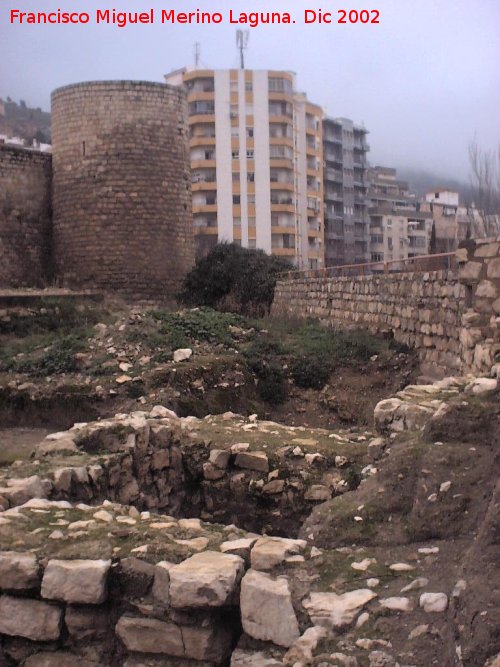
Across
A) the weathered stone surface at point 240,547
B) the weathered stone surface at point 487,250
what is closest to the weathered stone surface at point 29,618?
the weathered stone surface at point 240,547

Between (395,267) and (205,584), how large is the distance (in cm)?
958

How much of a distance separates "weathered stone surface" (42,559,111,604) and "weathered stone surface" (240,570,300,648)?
696 mm

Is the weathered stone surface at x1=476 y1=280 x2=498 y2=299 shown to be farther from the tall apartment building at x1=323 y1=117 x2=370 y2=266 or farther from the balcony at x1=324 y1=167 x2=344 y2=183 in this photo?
the balcony at x1=324 y1=167 x2=344 y2=183

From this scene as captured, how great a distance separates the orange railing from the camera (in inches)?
373

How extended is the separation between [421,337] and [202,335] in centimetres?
554

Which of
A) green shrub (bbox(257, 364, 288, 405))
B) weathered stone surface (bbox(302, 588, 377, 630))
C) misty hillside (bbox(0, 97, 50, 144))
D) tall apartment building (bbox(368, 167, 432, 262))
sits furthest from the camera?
misty hillside (bbox(0, 97, 50, 144))

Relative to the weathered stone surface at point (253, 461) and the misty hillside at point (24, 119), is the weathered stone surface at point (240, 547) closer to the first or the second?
the weathered stone surface at point (253, 461)

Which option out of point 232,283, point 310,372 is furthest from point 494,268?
point 232,283

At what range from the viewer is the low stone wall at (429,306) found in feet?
21.2

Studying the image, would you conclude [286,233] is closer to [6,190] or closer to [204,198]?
[204,198]

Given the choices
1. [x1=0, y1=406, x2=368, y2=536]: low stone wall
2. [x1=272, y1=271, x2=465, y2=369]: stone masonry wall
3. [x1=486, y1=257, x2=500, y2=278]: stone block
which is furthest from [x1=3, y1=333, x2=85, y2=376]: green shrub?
[x1=486, y1=257, x2=500, y2=278]: stone block

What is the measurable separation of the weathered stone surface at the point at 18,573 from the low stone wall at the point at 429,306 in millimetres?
4280

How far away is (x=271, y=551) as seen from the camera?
3.43m

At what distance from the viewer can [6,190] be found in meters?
22.4
